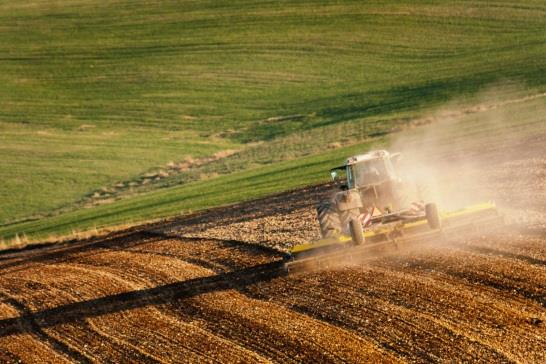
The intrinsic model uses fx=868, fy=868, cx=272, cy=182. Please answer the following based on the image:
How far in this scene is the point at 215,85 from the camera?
65.0 m

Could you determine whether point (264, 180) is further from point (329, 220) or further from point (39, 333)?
point (39, 333)

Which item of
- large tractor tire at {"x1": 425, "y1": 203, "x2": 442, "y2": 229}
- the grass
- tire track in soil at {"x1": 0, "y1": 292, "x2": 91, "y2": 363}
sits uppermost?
large tractor tire at {"x1": 425, "y1": 203, "x2": 442, "y2": 229}

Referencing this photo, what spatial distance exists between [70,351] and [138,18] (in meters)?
62.5

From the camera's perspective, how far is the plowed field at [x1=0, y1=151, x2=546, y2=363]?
46.5 feet

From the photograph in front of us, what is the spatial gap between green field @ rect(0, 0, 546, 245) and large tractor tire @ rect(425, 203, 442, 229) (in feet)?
55.9

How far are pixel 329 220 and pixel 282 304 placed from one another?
3384 mm

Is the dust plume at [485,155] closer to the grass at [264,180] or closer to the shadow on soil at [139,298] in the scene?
the grass at [264,180]

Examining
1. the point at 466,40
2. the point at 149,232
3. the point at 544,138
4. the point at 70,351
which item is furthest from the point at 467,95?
the point at 70,351

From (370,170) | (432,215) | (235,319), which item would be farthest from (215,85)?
(235,319)

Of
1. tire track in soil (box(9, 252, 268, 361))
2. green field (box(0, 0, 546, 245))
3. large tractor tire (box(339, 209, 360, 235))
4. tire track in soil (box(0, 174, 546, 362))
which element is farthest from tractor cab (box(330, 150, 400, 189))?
green field (box(0, 0, 546, 245))

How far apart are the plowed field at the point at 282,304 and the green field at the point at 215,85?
1337cm

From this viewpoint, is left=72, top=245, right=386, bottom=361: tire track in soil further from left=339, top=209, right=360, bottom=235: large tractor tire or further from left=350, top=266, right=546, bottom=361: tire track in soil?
left=339, top=209, right=360, bottom=235: large tractor tire

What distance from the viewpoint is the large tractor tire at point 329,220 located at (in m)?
20.1

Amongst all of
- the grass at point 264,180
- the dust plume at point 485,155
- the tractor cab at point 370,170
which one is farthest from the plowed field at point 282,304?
the grass at point 264,180
